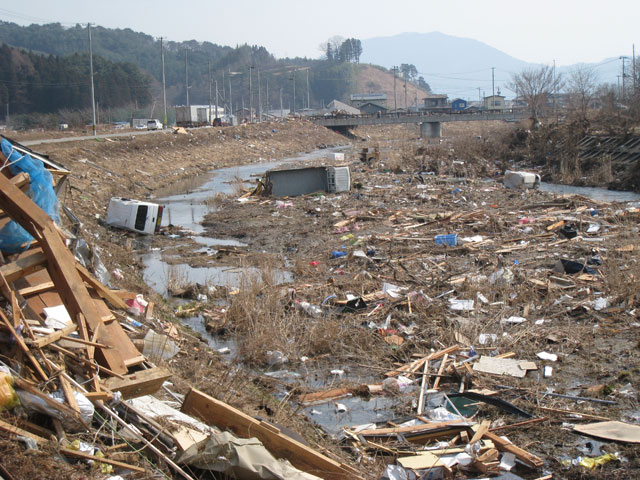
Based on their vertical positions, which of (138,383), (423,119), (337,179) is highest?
(423,119)

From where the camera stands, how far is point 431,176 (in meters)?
29.0

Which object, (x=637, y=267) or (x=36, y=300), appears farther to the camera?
(x=637, y=267)

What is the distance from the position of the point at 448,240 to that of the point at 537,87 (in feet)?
157

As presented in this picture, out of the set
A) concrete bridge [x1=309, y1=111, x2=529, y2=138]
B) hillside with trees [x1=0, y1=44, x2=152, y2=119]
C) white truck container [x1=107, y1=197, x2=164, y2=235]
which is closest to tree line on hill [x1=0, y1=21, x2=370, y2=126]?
hillside with trees [x1=0, y1=44, x2=152, y2=119]

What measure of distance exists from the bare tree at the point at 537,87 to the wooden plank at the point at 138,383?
155ft

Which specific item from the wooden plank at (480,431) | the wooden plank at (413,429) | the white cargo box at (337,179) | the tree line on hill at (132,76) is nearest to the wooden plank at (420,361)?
the wooden plank at (413,429)

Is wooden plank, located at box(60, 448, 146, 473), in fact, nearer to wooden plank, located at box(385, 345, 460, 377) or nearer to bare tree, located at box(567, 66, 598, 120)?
wooden plank, located at box(385, 345, 460, 377)

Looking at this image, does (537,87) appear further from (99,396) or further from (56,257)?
(99,396)

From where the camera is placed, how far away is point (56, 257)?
537cm

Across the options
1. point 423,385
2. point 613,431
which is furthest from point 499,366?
point 613,431

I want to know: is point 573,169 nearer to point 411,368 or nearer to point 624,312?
point 624,312

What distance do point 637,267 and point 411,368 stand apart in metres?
4.80

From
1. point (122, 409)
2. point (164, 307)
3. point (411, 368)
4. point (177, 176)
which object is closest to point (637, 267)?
point (411, 368)

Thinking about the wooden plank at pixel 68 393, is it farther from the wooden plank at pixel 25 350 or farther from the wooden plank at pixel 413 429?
the wooden plank at pixel 413 429
